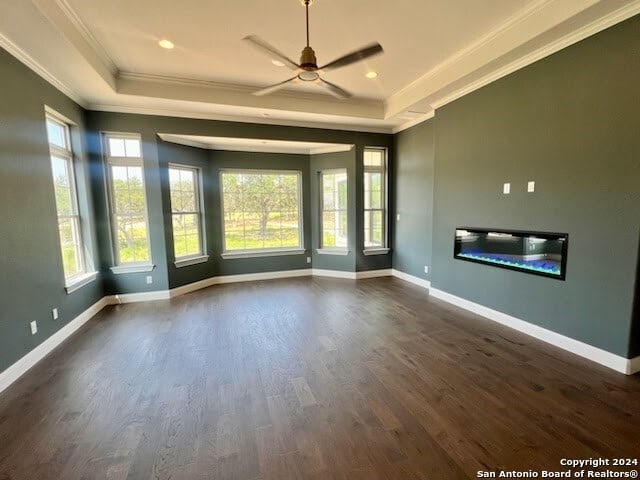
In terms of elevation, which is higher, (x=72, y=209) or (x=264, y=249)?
(x=72, y=209)

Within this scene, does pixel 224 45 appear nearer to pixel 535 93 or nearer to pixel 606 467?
pixel 535 93

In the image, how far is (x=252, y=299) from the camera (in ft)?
15.5

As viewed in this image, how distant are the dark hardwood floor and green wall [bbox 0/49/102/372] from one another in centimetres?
41

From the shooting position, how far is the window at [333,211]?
19.7 ft

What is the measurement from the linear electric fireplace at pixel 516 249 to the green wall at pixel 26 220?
495 centimetres

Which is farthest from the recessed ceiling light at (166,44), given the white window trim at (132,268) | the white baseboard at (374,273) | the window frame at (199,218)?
the white baseboard at (374,273)

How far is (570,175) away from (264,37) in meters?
3.31

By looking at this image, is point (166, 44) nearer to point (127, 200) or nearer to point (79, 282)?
point (127, 200)

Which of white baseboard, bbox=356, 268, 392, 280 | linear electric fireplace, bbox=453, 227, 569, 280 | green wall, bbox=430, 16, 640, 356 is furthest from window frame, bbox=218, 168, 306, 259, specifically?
green wall, bbox=430, 16, 640, 356

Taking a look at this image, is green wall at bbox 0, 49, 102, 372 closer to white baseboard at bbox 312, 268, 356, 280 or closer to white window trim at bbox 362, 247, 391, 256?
white baseboard at bbox 312, 268, 356, 280

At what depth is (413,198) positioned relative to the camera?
18.0 feet

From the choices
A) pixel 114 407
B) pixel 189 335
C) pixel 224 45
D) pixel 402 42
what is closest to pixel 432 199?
pixel 402 42

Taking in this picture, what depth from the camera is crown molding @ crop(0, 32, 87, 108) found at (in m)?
2.59

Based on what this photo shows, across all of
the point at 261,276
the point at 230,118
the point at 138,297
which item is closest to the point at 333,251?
the point at 261,276
